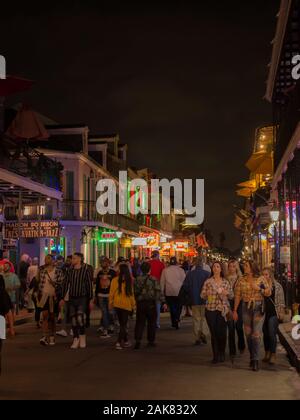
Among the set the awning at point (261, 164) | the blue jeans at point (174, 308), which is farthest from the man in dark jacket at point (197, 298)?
the awning at point (261, 164)

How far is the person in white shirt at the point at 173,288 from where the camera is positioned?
16.7 m

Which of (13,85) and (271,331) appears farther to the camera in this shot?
(13,85)

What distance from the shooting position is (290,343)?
1195 centimetres

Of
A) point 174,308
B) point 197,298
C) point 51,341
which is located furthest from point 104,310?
point 174,308

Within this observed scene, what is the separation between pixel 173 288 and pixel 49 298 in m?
4.37

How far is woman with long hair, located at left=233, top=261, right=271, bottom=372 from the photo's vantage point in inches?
A: 399

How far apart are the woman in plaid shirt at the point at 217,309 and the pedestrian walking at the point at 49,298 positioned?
3805 mm

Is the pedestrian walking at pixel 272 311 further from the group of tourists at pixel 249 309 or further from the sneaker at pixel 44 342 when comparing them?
the sneaker at pixel 44 342

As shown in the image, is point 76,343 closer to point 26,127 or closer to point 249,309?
point 249,309

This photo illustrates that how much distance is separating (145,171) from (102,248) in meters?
17.2

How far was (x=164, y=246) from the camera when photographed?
46.7 metres

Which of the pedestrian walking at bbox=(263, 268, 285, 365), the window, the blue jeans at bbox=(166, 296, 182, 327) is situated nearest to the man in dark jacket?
the blue jeans at bbox=(166, 296, 182, 327)
